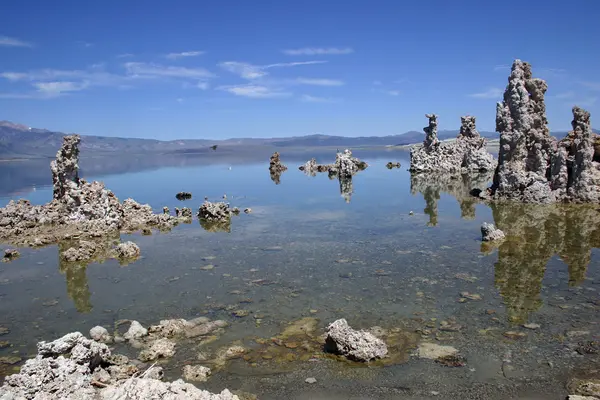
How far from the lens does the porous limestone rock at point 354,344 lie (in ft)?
30.2

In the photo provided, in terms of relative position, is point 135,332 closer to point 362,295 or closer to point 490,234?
point 362,295

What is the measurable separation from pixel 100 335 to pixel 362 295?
23.0 ft

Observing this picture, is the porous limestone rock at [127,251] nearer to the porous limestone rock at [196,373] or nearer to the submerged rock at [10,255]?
the submerged rock at [10,255]

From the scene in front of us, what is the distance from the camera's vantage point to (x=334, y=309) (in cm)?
1210

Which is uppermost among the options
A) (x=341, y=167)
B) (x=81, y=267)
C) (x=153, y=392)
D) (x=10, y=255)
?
(x=341, y=167)

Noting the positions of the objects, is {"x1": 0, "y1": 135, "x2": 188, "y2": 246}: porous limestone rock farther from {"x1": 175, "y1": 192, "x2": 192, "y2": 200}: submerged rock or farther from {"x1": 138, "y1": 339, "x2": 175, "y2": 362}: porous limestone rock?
{"x1": 138, "y1": 339, "x2": 175, "y2": 362}: porous limestone rock

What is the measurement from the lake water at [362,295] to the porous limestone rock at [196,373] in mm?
203

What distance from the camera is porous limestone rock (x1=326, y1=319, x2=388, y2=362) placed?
9.22 metres

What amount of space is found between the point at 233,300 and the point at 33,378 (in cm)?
604

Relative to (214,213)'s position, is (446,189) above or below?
above

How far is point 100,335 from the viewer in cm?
1059

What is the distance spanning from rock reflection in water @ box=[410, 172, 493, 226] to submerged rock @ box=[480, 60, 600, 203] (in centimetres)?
290

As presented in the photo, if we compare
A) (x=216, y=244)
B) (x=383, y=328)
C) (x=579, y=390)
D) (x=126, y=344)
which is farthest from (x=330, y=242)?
(x=579, y=390)

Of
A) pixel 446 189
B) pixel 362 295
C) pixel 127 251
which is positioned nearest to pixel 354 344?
pixel 362 295
